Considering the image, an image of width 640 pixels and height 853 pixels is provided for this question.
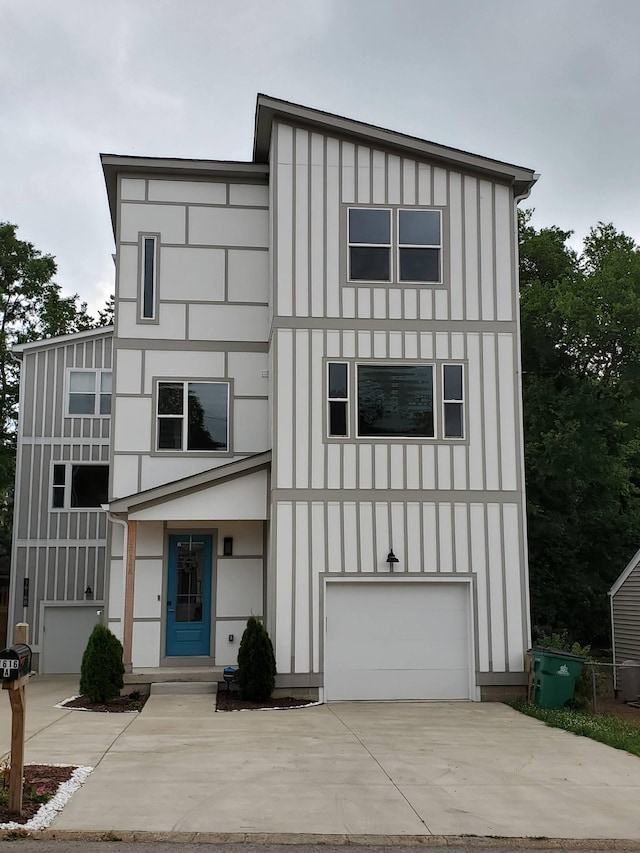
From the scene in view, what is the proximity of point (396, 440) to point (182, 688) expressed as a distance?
17.3 feet

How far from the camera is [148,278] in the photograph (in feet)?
52.1

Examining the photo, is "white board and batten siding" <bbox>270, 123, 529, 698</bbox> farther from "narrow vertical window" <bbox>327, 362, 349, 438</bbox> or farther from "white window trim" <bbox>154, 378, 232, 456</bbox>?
"white window trim" <bbox>154, 378, 232, 456</bbox>

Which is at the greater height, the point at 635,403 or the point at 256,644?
the point at 635,403

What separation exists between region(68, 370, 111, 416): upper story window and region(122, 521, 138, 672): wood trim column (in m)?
7.80

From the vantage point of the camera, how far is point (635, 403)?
24484 millimetres

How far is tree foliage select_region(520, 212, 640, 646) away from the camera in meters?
22.7

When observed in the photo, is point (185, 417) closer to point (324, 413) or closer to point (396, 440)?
point (324, 413)

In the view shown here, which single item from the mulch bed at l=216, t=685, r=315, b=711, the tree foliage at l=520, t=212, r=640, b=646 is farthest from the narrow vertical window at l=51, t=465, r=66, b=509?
the tree foliage at l=520, t=212, r=640, b=646

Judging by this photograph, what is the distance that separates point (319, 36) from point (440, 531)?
8.33 metres

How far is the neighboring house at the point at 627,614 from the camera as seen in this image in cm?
1659

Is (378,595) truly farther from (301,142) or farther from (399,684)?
(301,142)

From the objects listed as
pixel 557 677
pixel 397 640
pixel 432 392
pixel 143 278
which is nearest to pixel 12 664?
pixel 397 640

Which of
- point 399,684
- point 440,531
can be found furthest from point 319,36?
point 399,684

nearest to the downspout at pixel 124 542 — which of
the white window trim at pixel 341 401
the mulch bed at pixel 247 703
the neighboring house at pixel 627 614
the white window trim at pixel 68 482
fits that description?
the mulch bed at pixel 247 703
